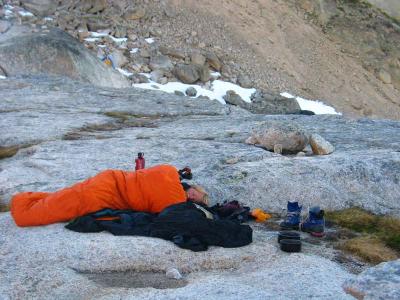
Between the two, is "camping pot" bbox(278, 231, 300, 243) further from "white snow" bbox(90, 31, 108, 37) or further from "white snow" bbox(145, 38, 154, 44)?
"white snow" bbox(90, 31, 108, 37)

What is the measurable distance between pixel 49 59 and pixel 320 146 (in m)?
21.7

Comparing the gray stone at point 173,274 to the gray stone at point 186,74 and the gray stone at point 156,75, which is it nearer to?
the gray stone at point 156,75

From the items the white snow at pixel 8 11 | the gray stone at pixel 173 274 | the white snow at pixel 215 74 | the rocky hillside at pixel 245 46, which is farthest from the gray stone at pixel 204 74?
the gray stone at pixel 173 274

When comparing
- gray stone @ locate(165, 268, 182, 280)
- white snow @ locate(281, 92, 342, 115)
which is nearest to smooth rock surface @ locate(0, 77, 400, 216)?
gray stone @ locate(165, 268, 182, 280)

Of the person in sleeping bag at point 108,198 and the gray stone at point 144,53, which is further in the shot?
the gray stone at point 144,53

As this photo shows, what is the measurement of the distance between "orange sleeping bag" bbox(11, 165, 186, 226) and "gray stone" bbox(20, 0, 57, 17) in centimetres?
3763

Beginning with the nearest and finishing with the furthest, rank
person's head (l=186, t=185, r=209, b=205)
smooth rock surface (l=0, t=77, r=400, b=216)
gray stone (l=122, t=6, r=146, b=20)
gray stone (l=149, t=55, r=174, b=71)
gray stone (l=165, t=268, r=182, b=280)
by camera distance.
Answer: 1. gray stone (l=165, t=268, r=182, b=280)
2. person's head (l=186, t=185, r=209, b=205)
3. smooth rock surface (l=0, t=77, r=400, b=216)
4. gray stone (l=149, t=55, r=174, b=71)
5. gray stone (l=122, t=6, r=146, b=20)

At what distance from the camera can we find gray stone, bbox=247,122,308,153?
14.2 meters

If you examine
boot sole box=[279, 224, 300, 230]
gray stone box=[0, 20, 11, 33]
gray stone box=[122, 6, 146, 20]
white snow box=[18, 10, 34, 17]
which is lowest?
white snow box=[18, 10, 34, 17]

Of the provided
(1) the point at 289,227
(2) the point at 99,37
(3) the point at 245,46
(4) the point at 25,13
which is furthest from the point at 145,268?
(3) the point at 245,46

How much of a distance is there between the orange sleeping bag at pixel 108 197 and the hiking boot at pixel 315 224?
2046 millimetres

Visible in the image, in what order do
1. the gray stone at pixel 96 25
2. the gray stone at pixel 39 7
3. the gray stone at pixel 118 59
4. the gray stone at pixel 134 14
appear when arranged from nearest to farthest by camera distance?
the gray stone at pixel 118 59
the gray stone at pixel 96 25
the gray stone at pixel 39 7
the gray stone at pixel 134 14

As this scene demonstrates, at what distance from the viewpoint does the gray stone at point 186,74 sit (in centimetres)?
3897

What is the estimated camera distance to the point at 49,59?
31.4 meters
